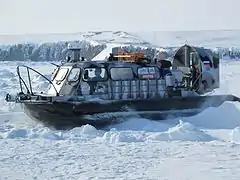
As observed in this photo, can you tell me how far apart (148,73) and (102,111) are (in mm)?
1488

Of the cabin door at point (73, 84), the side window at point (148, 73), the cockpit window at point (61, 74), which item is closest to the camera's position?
the cabin door at point (73, 84)

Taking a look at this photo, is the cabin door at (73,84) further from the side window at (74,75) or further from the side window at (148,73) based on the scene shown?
the side window at (148,73)

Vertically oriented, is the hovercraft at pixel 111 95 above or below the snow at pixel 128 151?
above

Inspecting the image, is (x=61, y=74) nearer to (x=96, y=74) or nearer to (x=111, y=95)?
(x=96, y=74)

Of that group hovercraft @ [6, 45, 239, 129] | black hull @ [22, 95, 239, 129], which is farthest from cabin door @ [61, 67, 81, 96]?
black hull @ [22, 95, 239, 129]

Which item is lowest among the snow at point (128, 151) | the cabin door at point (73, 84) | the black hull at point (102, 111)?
the snow at point (128, 151)

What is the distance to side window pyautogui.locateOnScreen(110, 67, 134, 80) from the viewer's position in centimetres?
1171

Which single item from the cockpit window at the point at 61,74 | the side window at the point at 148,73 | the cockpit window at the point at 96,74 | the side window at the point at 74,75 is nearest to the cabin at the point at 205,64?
the side window at the point at 148,73

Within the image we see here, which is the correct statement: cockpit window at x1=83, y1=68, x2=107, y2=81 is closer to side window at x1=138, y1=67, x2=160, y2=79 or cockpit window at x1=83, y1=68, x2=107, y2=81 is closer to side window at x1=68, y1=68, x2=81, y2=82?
side window at x1=68, y1=68, x2=81, y2=82

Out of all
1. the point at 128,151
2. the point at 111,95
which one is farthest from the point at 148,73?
the point at 128,151

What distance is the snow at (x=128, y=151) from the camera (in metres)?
6.67

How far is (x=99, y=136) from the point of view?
977cm

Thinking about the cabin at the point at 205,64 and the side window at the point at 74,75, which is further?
the cabin at the point at 205,64

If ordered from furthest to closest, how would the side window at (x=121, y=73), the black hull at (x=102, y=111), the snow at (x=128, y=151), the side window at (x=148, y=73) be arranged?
the side window at (x=148, y=73)
the side window at (x=121, y=73)
the black hull at (x=102, y=111)
the snow at (x=128, y=151)
